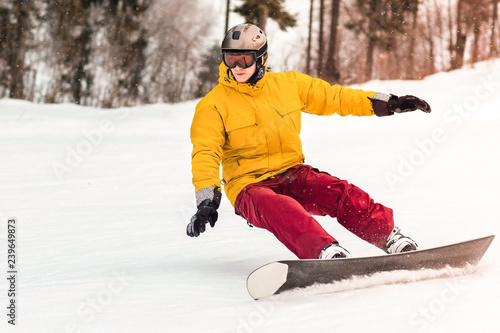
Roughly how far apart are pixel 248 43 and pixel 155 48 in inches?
907

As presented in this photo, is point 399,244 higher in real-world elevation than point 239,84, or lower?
lower

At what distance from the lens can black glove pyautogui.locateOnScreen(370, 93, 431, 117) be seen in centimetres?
344

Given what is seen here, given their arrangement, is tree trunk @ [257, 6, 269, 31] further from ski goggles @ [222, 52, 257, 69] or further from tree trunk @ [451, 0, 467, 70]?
ski goggles @ [222, 52, 257, 69]

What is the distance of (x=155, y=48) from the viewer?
25.6 metres

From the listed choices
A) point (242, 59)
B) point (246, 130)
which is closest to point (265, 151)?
point (246, 130)

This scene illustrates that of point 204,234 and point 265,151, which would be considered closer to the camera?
point 265,151

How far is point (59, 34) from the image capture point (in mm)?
21109

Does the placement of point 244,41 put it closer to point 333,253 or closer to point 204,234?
point 333,253

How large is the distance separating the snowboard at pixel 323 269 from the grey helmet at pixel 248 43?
118 cm

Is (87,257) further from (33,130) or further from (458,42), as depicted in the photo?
(458,42)

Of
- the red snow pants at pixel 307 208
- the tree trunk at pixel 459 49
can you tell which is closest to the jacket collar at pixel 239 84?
the red snow pants at pixel 307 208

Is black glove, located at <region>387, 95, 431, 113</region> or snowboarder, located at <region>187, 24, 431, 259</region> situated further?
black glove, located at <region>387, 95, 431, 113</region>

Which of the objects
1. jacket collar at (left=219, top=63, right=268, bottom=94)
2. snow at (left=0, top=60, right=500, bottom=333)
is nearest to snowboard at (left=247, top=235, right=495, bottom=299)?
snow at (left=0, top=60, right=500, bottom=333)

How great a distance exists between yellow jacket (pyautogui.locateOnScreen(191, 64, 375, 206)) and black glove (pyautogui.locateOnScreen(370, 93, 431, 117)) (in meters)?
0.46
